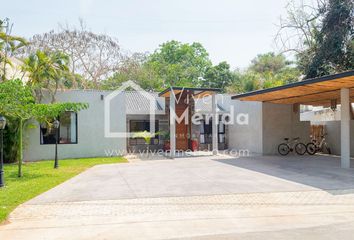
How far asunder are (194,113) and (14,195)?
40.3 feet

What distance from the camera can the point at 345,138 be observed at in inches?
446

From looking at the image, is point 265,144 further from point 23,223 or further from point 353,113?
point 23,223

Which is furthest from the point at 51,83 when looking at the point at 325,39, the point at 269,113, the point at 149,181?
the point at 325,39

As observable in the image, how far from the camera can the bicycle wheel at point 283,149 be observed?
16.1 m

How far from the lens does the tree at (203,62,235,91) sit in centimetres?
3791

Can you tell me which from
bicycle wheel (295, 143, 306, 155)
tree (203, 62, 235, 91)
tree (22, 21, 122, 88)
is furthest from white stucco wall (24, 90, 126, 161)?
tree (203, 62, 235, 91)

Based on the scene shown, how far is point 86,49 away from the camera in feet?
87.5

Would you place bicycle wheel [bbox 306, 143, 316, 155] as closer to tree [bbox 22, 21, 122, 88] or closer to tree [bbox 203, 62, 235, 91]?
tree [bbox 22, 21, 122, 88]

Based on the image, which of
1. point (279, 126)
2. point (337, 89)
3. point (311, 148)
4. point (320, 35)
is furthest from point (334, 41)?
point (337, 89)

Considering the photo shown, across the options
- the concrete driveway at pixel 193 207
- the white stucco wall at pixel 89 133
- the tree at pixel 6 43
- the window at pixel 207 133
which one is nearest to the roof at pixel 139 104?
the white stucco wall at pixel 89 133

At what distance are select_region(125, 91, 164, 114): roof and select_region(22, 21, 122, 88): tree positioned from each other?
27.6 feet

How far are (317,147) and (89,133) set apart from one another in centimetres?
1246

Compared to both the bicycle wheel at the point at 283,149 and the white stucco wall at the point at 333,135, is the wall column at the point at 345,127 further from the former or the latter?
the white stucco wall at the point at 333,135

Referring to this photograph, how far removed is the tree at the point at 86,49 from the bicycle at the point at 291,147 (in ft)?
57.1
